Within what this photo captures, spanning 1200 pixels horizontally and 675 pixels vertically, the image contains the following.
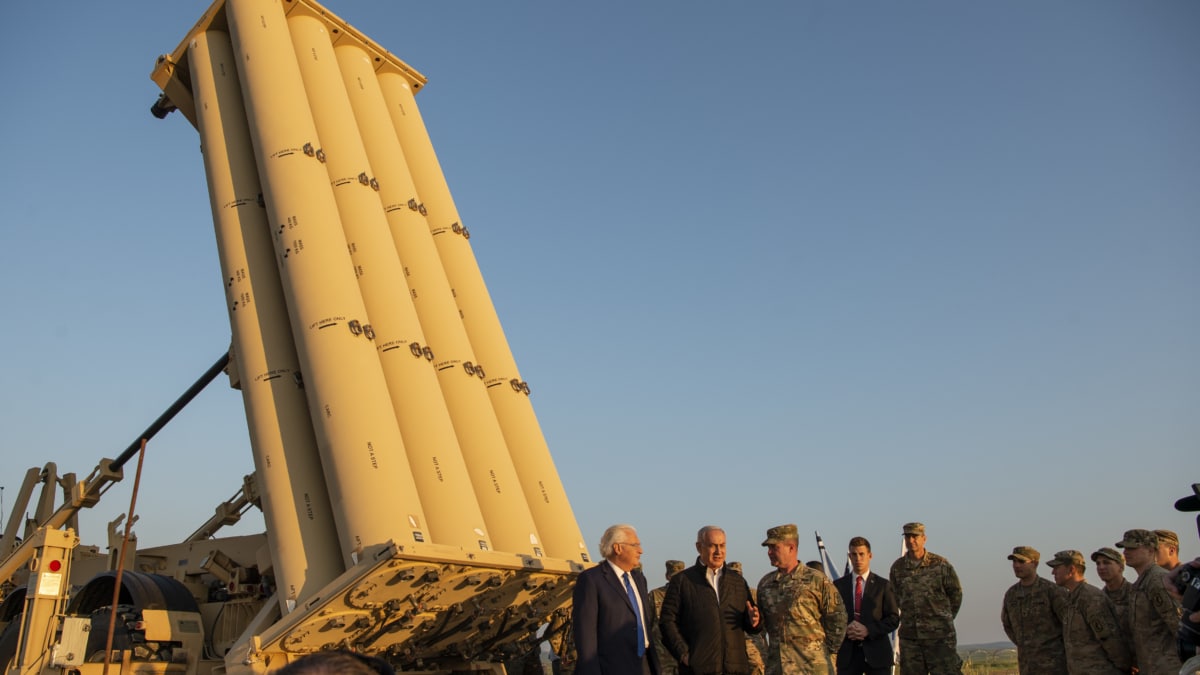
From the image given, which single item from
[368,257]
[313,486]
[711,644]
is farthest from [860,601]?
[368,257]

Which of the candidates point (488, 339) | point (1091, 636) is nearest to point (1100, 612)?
point (1091, 636)

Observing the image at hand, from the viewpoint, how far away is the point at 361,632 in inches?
248

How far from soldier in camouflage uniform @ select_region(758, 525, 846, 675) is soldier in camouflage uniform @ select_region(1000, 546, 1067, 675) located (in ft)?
7.52

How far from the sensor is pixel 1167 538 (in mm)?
6266

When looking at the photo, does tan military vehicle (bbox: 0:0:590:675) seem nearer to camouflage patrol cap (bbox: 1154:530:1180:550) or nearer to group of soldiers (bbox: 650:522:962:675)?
group of soldiers (bbox: 650:522:962:675)

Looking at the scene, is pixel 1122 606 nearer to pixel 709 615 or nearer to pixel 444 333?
pixel 709 615

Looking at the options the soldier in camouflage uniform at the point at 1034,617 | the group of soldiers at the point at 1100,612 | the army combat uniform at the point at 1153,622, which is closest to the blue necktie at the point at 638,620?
the group of soldiers at the point at 1100,612

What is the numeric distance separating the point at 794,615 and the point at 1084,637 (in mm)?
2429

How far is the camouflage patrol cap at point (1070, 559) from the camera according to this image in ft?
23.5

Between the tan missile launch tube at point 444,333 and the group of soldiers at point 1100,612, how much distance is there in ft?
12.3

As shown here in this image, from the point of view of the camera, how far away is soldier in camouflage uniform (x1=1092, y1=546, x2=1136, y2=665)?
6.62 m

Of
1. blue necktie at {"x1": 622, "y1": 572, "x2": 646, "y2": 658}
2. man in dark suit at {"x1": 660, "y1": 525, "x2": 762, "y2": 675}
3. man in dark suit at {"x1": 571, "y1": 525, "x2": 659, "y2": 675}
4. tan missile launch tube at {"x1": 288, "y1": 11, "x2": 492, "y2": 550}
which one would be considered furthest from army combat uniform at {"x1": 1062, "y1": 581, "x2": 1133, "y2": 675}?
tan missile launch tube at {"x1": 288, "y1": 11, "x2": 492, "y2": 550}

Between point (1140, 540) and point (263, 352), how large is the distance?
6.42 meters

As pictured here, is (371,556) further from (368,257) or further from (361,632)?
(368,257)
